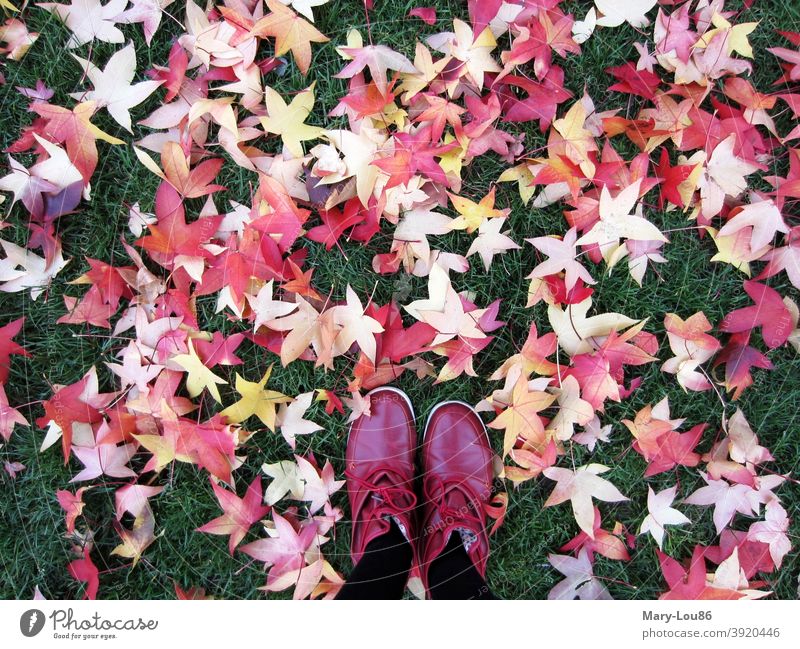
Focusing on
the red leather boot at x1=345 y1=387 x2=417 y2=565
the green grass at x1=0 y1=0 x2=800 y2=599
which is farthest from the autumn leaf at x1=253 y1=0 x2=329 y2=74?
the red leather boot at x1=345 y1=387 x2=417 y2=565

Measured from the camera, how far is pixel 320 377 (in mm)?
1593

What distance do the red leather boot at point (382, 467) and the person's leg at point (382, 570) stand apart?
30 millimetres

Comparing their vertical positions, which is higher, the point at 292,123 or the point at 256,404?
the point at 292,123

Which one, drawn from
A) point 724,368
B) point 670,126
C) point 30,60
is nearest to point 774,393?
point 724,368

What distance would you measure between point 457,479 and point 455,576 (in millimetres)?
266

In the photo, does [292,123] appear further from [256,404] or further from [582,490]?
[582,490]

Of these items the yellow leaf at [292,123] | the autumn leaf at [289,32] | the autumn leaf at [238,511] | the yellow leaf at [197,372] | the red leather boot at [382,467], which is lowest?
the autumn leaf at [238,511]

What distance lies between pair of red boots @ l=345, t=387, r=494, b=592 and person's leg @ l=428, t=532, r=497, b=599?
0.04 metres

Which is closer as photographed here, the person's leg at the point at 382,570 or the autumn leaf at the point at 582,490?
the person's leg at the point at 382,570

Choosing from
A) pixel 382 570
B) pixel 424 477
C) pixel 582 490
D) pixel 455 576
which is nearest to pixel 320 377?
pixel 424 477

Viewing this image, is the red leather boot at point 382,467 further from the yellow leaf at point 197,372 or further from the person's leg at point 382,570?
the yellow leaf at point 197,372

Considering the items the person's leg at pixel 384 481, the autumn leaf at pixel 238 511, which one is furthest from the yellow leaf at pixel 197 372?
the person's leg at pixel 384 481

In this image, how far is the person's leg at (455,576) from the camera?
1410 millimetres
